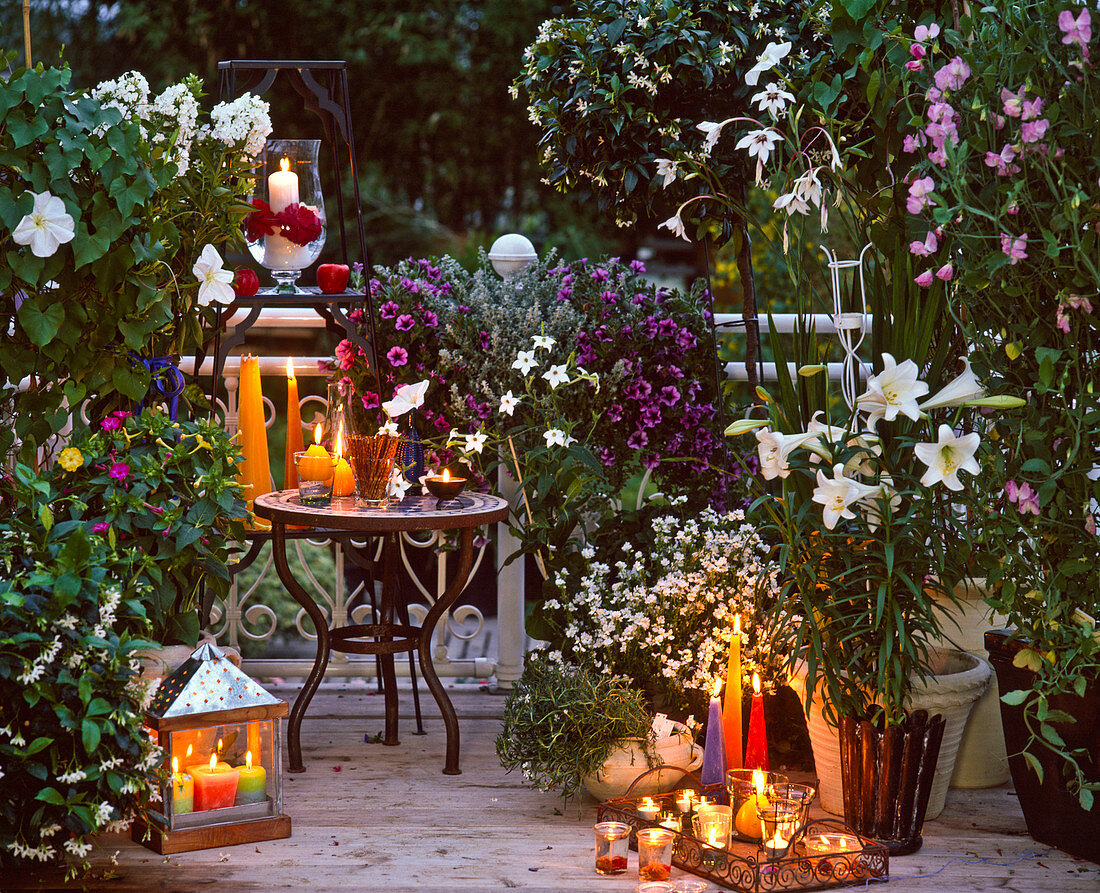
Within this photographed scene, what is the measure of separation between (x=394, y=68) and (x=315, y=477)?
574cm

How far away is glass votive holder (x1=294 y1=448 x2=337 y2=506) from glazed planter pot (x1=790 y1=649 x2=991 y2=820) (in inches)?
43.8

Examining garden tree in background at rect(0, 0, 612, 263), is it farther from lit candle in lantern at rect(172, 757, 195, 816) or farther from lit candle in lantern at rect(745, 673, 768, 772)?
lit candle in lantern at rect(172, 757, 195, 816)

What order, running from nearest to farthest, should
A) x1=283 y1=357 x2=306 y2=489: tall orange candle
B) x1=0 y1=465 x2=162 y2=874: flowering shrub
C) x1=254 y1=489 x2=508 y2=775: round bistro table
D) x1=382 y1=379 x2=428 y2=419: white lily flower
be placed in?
x1=0 y1=465 x2=162 y2=874: flowering shrub
x1=254 y1=489 x2=508 y2=775: round bistro table
x1=382 y1=379 x2=428 y2=419: white lily flower
x1=283 y1=357 x2=306 y2=489: tall orange candle

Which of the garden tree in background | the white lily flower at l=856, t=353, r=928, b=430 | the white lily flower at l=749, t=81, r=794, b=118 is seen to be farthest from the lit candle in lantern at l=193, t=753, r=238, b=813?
the garden tree in background

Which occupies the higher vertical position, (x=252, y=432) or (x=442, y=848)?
(x=252, y=432)

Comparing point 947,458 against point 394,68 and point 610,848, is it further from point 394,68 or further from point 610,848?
point 394,68

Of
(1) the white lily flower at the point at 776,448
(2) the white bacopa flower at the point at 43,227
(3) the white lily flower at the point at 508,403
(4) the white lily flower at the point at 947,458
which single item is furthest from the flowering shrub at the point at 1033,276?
(2) the white bacopa flower at the point at 43,227

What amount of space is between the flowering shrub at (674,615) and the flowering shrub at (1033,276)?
57 centimetres

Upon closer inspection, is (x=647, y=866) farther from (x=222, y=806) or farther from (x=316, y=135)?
(x=316, y=135)

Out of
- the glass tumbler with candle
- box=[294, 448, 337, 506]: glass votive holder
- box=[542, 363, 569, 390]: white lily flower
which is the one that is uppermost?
the glass tumbler with candle

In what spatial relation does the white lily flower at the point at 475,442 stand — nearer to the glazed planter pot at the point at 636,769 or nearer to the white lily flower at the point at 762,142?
the glazed planter pot at the point at 636,769

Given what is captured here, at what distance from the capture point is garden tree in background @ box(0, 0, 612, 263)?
749 cm

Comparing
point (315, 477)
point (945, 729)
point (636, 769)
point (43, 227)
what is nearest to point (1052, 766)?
point (945, 729)

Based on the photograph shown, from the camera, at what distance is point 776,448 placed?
6.76 ft
